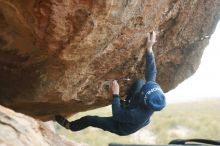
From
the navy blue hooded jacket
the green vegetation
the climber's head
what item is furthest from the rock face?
the green vegetation

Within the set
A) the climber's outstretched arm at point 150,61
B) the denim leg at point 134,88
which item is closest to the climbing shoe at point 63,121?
the denim leg at point 134,88

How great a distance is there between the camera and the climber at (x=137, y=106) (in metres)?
6.86

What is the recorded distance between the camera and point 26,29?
653 centimetres

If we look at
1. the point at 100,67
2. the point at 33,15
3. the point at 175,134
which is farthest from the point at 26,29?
the point at 175,134

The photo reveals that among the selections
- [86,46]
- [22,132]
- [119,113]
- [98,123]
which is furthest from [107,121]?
[22,132]

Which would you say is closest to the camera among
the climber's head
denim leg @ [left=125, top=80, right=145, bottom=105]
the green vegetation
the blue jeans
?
the climber's head

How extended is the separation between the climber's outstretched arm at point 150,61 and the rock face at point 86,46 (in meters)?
0.13

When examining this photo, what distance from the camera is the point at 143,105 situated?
710 centimetres

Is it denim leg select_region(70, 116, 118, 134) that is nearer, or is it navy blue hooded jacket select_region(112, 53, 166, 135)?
navy blue hooded jacket select_region(112, 53, 166, 135)

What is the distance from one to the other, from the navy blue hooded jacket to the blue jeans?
0.50ft

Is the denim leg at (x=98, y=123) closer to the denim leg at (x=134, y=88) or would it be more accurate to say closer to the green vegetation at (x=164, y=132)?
the denim leg at (x=134, y=88)

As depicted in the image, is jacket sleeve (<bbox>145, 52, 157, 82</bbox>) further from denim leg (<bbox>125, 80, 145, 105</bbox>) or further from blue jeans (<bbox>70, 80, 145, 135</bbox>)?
denim leg (<bbox>125, 80, 145, 105</bbox>)

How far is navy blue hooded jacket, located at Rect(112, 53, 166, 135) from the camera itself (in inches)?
269

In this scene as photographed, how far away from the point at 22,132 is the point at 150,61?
10.0ft
